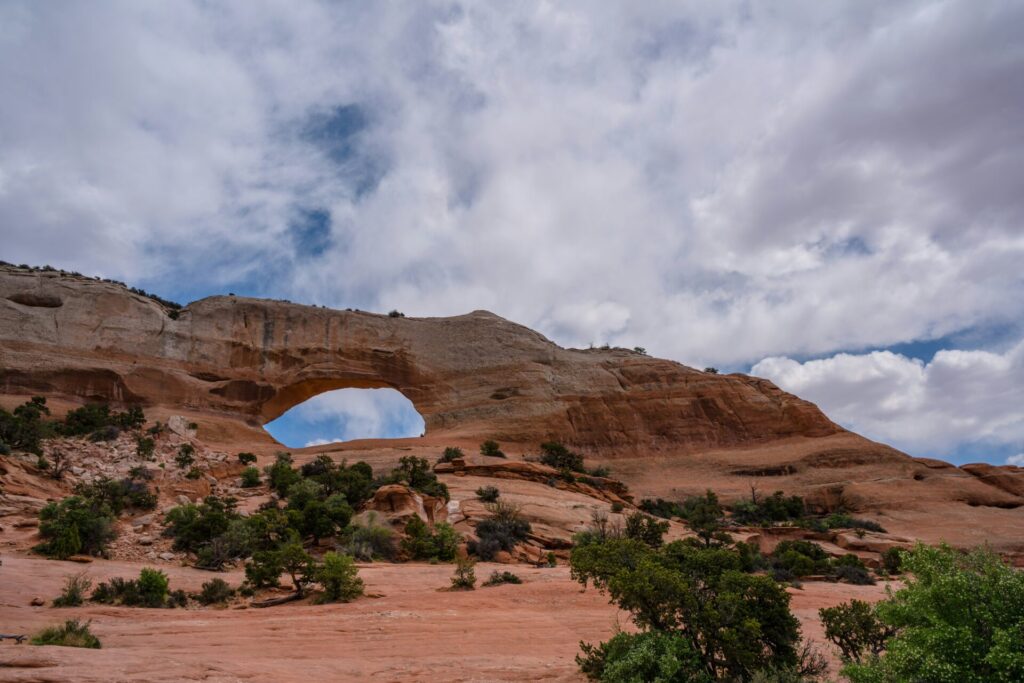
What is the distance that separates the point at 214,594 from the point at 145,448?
16.5 metres

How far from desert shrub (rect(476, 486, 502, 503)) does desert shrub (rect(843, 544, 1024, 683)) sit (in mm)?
20351

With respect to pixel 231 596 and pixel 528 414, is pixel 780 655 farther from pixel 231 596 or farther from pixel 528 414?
pixel 528 414

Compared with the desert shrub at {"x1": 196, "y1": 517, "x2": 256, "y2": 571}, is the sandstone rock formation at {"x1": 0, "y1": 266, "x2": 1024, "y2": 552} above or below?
above

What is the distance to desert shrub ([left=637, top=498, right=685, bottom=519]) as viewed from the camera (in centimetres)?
3325

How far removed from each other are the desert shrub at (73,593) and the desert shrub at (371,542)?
21.7 ft

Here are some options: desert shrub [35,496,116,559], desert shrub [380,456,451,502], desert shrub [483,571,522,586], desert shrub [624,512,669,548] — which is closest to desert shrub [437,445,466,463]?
desert shrub [380,456,451,502]

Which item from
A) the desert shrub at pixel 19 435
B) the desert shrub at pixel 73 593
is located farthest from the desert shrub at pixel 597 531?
the desert shrub at pixel 19 435

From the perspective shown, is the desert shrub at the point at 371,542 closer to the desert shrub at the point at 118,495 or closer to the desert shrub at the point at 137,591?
the desert shrub at the point at 137,591

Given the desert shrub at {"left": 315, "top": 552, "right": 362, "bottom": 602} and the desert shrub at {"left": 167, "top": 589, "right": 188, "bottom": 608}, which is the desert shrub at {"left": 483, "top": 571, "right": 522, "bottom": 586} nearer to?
the desert shrub at {"left": 315, "top": 552, "right": 362, "bottom": 602}

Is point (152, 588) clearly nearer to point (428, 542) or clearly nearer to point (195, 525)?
point (195, 525)

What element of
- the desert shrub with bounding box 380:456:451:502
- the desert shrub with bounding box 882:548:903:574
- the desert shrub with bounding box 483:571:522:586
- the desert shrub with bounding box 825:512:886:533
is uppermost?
the desert shrub with bounding box 380:456:451:502

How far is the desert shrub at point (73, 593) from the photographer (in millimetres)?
10625

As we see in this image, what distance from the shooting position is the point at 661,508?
3478 centimetres

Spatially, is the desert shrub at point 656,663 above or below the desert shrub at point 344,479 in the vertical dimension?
below
